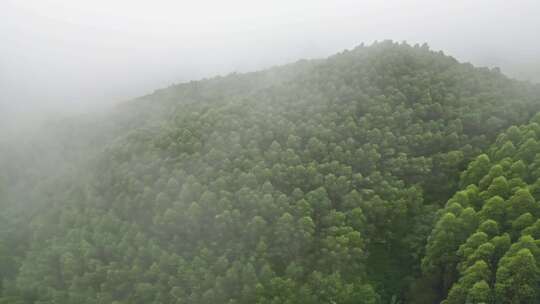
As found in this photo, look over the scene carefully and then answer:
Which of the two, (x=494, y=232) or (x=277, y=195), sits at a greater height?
(x=277, y=195)

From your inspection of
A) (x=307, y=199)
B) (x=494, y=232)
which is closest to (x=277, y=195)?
(x=307, y=199)

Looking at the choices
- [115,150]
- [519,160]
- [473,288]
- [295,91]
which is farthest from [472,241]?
[115,150]

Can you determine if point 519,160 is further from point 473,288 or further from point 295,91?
point 295,91

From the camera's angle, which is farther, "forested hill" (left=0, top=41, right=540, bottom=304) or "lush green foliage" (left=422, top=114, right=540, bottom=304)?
"forested hill" (left=0, top=41, right=540, bottom=304)

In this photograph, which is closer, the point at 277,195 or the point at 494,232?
the point at 494,232

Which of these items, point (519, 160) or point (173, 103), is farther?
point (173, 103)

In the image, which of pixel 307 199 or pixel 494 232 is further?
pixel 307 199

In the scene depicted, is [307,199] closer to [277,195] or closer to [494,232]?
[277,195]

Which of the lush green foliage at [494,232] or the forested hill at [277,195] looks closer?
the lush green foliage at [494,232]
